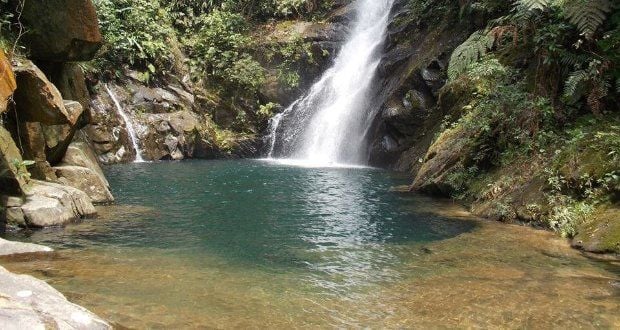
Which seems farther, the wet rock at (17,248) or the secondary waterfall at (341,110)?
the secondary waterfall at (341,110)

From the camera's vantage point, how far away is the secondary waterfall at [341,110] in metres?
22.9

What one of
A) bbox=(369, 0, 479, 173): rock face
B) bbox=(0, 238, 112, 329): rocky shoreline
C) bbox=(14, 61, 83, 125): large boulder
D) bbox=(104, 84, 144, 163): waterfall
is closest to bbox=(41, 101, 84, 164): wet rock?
bbox=(14, 61, 83, 125): large boulder

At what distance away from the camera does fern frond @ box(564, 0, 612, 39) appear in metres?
8.86

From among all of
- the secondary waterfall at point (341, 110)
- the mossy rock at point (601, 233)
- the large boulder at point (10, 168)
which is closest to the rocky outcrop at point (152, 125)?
the secondary waterfall at point (341, 110)

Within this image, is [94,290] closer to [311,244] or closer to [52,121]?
[311,244]

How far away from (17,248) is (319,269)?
409cm

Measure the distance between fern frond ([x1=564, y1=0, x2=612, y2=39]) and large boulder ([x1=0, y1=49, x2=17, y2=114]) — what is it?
379 inches

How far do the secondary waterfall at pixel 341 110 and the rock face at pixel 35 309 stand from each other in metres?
18.3

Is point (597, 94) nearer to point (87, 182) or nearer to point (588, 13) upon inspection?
point (588, 13)

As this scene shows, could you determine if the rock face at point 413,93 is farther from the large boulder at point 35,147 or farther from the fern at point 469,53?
the large boulder at point 35,147

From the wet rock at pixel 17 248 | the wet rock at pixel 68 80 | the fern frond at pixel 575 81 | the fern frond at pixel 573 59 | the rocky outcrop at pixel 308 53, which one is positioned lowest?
the wet rock at pixel 17 248

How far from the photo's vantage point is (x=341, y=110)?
24250mm

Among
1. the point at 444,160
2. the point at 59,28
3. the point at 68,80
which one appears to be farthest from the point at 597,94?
the point at 68,80

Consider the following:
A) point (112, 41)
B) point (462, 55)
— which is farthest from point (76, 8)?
point (112, 41)
